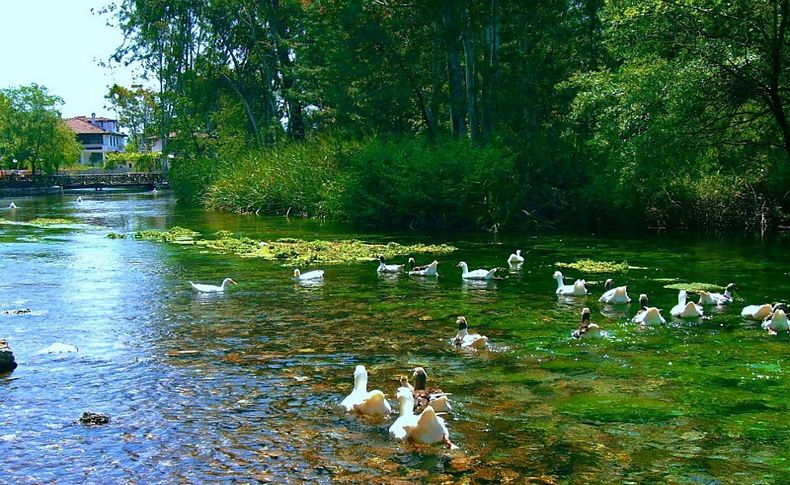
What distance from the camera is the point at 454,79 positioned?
139 ft

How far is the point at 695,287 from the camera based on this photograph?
19688 mm

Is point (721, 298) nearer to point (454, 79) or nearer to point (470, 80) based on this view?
point (470, 80)

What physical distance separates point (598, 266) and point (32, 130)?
100872mm

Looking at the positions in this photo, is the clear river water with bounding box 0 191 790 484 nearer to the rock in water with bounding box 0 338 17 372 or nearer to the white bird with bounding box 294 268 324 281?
the rock in water with bounding box 0 338 17 372

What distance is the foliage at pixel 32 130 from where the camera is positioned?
108 metres

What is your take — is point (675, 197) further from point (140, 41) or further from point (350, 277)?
point (140, 41)

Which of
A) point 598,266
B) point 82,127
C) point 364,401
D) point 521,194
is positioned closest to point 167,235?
point 521,194

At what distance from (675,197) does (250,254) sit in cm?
1842

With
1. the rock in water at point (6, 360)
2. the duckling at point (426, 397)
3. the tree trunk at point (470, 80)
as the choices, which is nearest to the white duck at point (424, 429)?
the duckling at point (426, 397)

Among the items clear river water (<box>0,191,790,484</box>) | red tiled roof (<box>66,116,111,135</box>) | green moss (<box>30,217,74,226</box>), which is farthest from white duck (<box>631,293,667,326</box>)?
red tiled roof (<box>66,116,111,135</box>)

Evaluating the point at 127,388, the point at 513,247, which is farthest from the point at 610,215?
the point at 127,388

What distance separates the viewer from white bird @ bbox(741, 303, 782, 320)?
1591 centimetres

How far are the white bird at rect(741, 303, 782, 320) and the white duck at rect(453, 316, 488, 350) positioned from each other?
5652 millimetres

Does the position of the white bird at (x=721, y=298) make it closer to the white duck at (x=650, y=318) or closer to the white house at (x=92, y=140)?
the white duck at (x=650, y=318)
